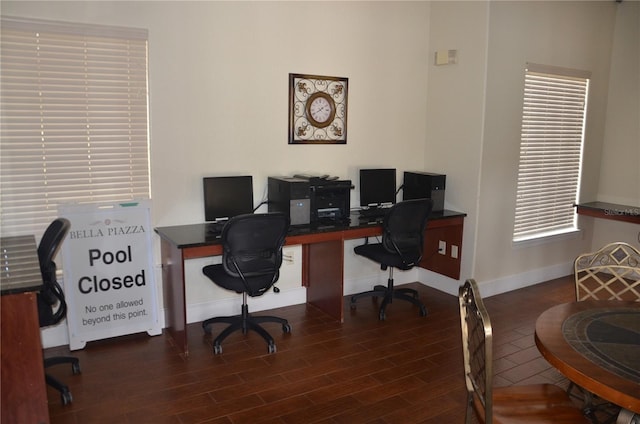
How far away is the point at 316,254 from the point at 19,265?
2.30 m

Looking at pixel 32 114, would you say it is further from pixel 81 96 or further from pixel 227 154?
pixel 227 154

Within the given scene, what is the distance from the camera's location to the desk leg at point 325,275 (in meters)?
4.06

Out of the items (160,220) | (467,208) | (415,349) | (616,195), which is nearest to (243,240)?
(160,220)

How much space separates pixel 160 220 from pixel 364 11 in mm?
2548

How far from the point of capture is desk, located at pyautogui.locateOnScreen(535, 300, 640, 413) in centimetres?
171

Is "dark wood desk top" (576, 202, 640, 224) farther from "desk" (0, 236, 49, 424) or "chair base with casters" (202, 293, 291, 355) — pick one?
"desk" (0, 236, 49, 424)

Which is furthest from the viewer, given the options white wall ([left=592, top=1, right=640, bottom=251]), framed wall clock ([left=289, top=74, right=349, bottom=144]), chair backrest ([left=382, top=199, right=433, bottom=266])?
white wall ([left=592, top=1, right=640, bottom=251])

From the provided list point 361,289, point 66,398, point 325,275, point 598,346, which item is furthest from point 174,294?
point 598,346

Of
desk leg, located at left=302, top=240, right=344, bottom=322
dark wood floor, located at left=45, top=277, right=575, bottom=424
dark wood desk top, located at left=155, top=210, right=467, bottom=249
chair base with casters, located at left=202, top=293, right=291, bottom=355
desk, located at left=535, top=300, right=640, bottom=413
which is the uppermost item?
dark wood desk top, located at left=155, top=210, right=467, bottom=249

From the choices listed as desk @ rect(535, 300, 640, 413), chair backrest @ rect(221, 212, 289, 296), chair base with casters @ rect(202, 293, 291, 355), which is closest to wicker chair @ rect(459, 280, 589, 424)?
desk @ rect(535, 300, 640, 413)

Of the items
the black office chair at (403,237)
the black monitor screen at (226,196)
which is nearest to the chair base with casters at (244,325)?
the black monitor screen at (226,196)

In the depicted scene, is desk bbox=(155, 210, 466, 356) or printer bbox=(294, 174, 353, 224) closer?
desk bbox=(155, 210, 466, 356)

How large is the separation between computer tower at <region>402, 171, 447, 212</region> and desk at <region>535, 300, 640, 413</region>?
2247 millimetres

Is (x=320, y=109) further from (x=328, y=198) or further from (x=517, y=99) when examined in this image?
(x=517, y=99)
